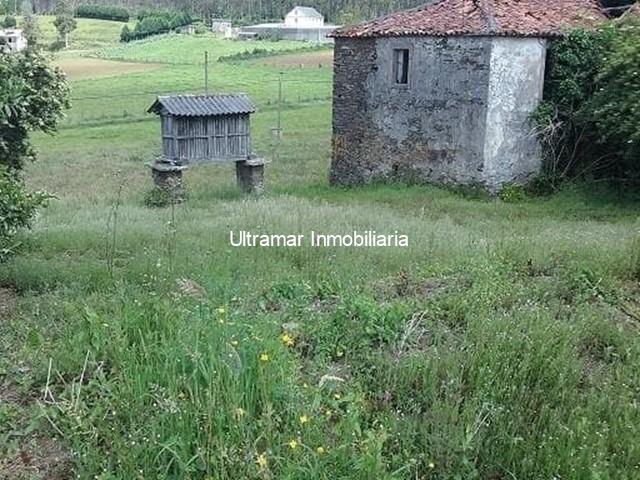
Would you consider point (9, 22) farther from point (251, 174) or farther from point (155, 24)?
point (155, 24)

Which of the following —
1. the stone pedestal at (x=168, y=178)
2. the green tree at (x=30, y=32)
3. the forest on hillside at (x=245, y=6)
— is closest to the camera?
the green tree at (x=30, y=32)

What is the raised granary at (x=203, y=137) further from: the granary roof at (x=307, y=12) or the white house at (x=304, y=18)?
the granary roof at (x=307, y=12)

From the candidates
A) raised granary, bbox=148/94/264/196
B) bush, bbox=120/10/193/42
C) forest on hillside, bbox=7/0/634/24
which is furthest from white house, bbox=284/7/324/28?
raised granary, bbox=148/94/264/196

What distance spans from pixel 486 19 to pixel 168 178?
9.64 metres

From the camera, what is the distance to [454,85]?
65.1 feet

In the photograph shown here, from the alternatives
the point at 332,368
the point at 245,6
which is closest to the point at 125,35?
the point at 245,6

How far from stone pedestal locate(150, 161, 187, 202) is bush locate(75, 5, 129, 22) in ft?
259

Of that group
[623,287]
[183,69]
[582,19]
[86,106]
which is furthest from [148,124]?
[623,287]

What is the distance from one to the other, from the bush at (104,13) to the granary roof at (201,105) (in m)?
77.9

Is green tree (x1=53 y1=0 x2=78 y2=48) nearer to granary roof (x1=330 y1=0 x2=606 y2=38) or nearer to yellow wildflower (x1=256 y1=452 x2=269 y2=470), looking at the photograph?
granary roof (x1=330 y1=0 x2=606 y2=38)

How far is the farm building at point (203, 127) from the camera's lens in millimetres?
20656

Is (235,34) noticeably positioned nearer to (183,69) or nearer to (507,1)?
(183,69)

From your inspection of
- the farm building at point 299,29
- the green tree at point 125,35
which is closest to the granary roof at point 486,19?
the farm building at point 299,29

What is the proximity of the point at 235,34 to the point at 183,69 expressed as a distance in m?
27.1
